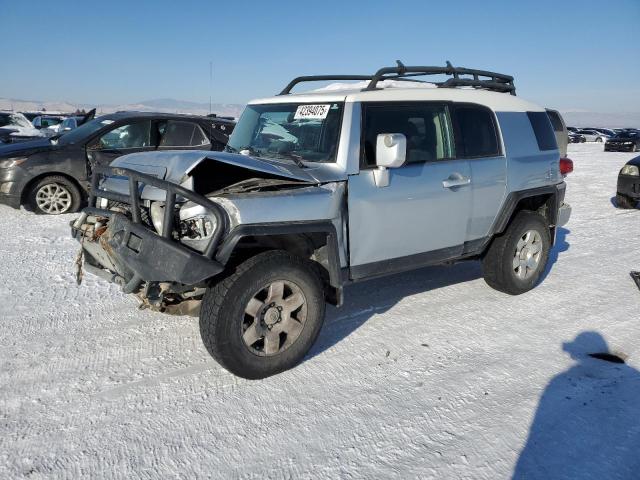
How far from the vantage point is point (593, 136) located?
4209 centimetres

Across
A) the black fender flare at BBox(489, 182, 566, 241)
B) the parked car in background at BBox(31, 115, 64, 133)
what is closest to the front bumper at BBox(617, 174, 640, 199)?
the black fender flare at BBox(489, 182, 566, 241)

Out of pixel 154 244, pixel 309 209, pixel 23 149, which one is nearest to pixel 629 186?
pixel 309 209

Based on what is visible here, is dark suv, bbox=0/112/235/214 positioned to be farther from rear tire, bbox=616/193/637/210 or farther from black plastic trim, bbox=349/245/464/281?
rear tire, bbox=616/193/637/210

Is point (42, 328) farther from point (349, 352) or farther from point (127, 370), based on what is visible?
point (349, 352)

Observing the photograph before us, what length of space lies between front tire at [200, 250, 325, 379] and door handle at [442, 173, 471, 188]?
140 cm

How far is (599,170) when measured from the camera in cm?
1639

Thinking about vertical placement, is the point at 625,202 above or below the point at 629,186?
below

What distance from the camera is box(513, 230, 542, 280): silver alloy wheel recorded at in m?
4.89

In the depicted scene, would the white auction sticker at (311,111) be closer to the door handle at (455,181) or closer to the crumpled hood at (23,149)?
the door handle at (455,181)

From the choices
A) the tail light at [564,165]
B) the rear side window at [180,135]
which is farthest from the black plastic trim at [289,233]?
the rear side window at [180,135]

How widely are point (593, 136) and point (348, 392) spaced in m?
46.4

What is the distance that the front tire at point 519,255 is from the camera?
15.5 feet

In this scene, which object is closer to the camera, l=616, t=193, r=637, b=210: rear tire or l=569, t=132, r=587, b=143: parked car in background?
l=616, t=193, r=637, b=210: rear tire

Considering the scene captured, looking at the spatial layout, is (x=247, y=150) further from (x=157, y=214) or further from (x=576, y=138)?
(x=576, y=138)
